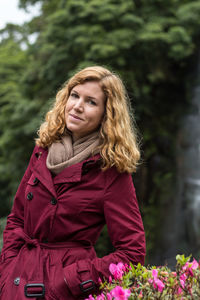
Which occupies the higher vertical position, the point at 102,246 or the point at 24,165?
the point at 24,165

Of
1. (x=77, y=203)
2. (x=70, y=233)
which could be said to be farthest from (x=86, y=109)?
(x=70, y=233)

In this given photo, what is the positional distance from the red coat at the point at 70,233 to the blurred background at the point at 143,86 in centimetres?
451

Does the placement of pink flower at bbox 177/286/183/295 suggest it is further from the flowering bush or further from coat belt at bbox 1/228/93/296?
coat belt at bbox 1/228/93/296

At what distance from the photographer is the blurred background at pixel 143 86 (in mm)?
7133

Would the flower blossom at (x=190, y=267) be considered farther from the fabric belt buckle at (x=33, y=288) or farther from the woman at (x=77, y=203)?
the fabric belt buckle at (x=33, y=288)

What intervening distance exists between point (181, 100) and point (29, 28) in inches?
200

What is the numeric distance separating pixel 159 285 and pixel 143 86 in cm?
697

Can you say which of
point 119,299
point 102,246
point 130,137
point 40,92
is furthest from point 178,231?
point 119,299

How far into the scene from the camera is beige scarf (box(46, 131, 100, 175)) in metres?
1.81

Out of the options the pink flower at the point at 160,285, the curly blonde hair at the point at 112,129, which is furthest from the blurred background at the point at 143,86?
the pink flower at the point at 160,285

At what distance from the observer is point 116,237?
1.70 metres

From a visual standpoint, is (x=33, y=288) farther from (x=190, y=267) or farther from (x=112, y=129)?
(x=112, y=129)

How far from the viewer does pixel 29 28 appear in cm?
1036

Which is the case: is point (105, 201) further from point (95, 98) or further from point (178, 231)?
point (178, 231)
